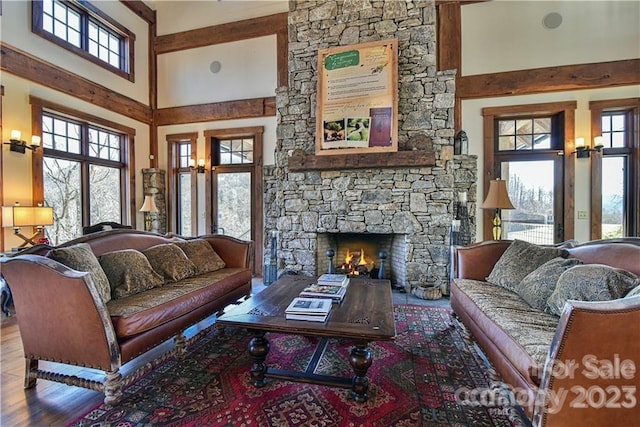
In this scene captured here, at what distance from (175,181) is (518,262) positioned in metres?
5.76

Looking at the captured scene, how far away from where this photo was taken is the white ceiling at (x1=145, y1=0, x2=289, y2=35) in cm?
523

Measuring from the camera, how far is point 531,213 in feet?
14.8

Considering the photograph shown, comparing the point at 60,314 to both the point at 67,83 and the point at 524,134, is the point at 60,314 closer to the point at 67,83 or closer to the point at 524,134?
the point at 67,83

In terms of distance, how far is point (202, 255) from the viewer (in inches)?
129

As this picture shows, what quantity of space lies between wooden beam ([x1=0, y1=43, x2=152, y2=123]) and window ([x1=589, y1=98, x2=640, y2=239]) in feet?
24.3

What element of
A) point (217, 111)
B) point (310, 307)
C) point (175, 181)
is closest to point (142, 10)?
point (217, 111)

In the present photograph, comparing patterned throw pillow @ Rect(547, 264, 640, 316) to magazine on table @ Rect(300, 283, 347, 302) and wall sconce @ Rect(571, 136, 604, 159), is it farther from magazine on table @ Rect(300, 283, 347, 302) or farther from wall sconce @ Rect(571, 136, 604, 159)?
wall sconce @ Rect(571, 136, 604, 159)

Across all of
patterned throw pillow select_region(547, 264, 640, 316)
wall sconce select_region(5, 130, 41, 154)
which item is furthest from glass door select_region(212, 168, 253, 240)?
patterned throw pillow select_region(547, 264, 640, 316)

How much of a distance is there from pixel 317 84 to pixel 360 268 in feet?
9.31

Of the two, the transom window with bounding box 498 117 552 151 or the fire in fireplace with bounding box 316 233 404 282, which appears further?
the fire in fireplace with bounding box 316 233 404 282

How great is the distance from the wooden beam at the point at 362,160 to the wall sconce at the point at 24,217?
304 cm

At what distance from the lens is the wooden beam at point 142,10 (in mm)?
5406

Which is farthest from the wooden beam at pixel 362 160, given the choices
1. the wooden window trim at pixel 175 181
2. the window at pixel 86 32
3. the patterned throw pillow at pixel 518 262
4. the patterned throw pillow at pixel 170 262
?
the window at pixel 86 32

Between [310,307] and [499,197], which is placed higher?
[499,197]
